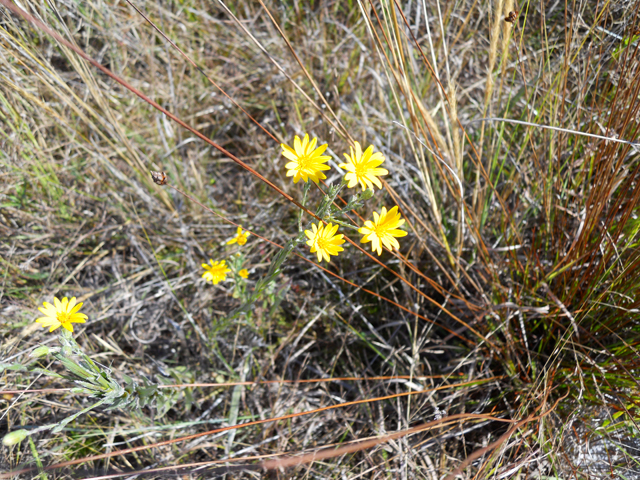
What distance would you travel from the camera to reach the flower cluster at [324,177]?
1227 mm

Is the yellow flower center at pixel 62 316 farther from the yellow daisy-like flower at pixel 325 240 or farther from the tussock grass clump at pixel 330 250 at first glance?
the yellow daisy-like flower at pixel 325 240

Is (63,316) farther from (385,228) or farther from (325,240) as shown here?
(385,228)

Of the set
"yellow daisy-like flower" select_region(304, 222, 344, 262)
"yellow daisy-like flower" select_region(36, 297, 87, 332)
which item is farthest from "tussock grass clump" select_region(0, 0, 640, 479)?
"yellow daisy-like flower" select_region(36, 297, 87, 332)

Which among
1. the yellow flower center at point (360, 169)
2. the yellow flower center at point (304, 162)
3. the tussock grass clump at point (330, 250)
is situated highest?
the yellow flower center at point (304, 162)

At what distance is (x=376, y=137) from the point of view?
84.9 inches

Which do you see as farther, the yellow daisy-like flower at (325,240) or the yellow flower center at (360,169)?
the yellow flower center at (360,169)

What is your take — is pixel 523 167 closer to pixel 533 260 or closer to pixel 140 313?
pixel 533 260

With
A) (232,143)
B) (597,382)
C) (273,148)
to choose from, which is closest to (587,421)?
(597,382)

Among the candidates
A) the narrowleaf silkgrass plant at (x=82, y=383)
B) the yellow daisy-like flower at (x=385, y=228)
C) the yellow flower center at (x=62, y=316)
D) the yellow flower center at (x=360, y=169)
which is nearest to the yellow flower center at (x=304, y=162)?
the yellow flower center at (x=360, y=169)

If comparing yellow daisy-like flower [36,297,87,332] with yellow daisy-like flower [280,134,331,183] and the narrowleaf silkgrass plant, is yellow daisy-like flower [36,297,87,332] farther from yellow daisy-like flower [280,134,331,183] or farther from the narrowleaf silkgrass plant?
yellow daisy-like flower [280,134,331,183]

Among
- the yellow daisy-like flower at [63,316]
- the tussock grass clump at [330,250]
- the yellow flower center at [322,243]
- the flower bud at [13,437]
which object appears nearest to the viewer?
the flower bud at [13,437]

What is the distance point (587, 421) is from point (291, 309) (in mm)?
1365

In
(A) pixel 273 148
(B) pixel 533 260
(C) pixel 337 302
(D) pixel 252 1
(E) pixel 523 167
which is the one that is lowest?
(C) pixel 337 302

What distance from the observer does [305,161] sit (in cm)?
128
